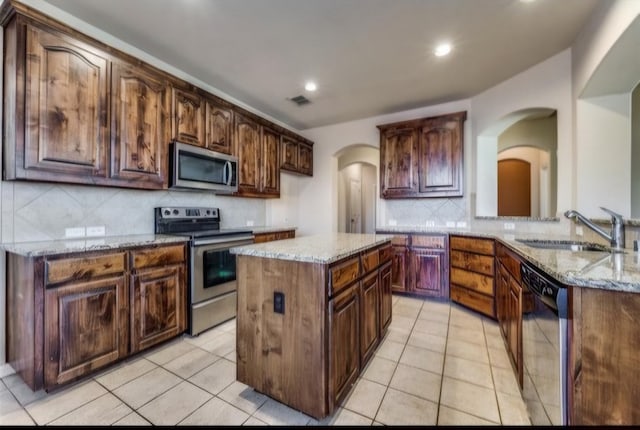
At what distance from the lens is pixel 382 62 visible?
2775 mm

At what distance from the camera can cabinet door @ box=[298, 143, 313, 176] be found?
456 cm

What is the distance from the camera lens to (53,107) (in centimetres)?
183

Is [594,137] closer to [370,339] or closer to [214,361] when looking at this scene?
[370,339]

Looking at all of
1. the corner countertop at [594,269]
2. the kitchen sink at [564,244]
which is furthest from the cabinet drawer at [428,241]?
the corner countertop at [594,269]

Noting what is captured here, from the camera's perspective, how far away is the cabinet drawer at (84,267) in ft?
5.40

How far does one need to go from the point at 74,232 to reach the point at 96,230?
15 cm

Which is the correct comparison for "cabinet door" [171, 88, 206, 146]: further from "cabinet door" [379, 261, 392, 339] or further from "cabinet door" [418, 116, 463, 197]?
"cabinet door" [418, 116, 463, 197]

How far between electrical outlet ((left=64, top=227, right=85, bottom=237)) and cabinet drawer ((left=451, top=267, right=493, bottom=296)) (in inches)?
149

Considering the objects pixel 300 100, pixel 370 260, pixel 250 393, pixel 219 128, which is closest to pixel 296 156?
pixel 300 100

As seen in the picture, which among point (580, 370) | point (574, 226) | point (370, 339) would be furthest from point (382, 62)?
point (580, 370)

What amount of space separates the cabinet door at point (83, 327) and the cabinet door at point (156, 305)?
8cm

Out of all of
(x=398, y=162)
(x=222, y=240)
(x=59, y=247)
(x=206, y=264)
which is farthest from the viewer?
(x=398, y=162)

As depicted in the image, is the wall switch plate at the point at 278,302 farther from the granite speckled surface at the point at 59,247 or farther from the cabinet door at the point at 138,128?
the cabinet door at the point at 138,128

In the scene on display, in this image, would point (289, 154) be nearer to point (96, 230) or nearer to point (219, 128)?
point (219, 128)
